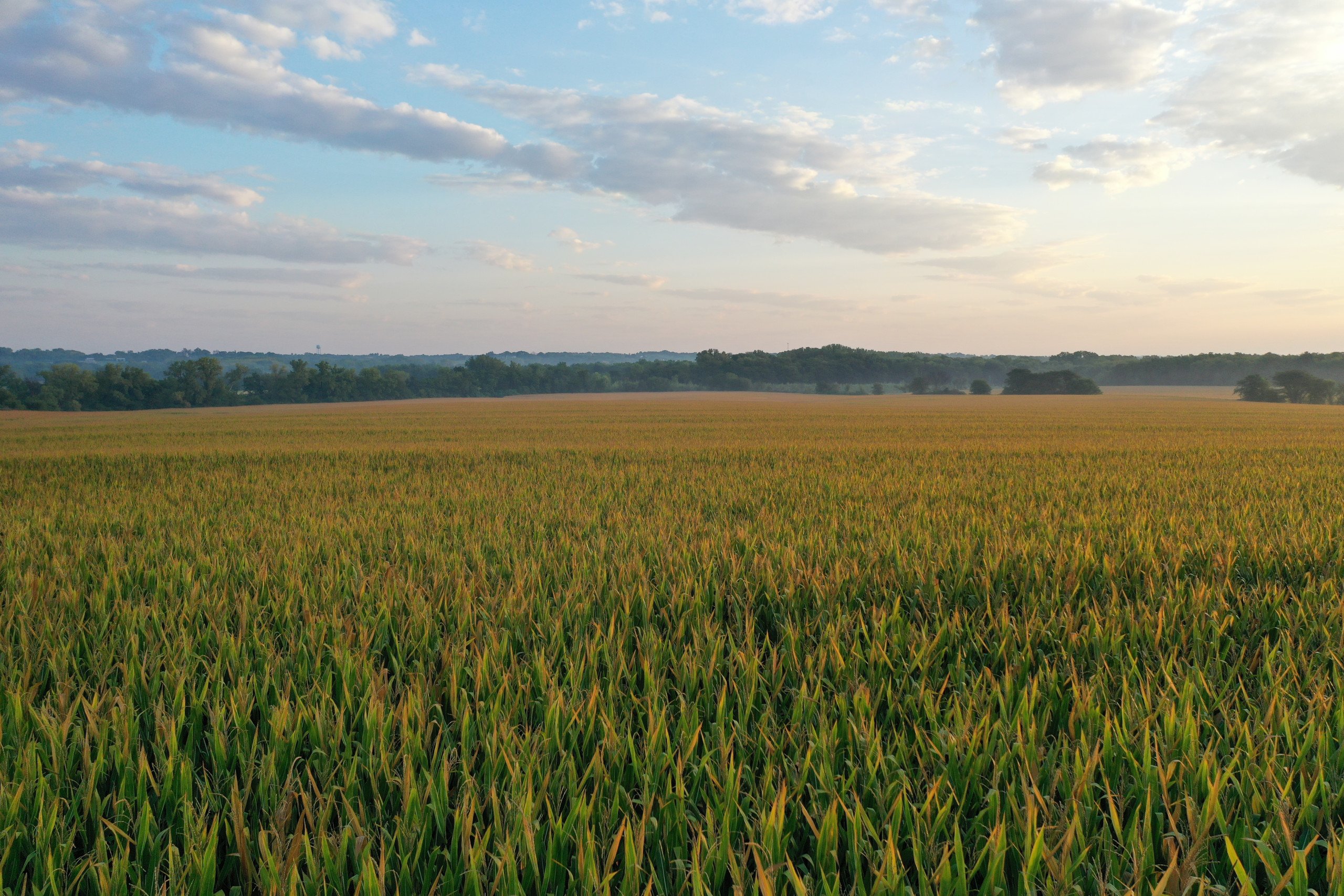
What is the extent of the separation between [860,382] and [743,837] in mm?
157059

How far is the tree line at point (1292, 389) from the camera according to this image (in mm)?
88500

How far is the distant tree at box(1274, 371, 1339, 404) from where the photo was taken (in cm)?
8988

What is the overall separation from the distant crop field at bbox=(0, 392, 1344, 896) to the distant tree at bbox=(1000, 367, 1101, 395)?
389 ft

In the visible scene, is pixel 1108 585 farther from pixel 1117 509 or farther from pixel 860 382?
pixel 860 382

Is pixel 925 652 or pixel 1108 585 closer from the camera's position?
pixel 925 652

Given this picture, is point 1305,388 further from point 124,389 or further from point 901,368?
point 124,389

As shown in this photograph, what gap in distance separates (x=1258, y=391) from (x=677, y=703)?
11303 cm

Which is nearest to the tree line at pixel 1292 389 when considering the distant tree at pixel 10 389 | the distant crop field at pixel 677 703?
the distant crop field at pixel 677 703

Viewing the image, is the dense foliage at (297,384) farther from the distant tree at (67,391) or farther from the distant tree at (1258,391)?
the distant tree at (1258,391)

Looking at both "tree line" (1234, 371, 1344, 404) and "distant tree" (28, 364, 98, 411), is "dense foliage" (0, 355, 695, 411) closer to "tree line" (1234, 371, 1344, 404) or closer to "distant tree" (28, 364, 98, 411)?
"distant tree" (28, 364, 98, 411)

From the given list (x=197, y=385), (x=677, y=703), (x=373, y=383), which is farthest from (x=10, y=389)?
(x=677, y=703)

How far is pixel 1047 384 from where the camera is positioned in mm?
118750

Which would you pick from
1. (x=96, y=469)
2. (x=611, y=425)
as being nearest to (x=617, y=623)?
(x=96, y=469)

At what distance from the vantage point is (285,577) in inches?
170
